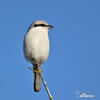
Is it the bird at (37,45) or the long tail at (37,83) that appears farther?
the long tail at (37,83)

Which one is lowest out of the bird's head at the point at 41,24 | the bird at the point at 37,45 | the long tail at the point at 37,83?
the long tail at the point at 37,83

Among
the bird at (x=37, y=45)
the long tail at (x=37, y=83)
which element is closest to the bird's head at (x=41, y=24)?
the bird at (x=37, y=45)

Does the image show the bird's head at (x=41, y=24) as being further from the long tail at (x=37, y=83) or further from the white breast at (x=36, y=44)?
the long tail at (x=37, y=83)

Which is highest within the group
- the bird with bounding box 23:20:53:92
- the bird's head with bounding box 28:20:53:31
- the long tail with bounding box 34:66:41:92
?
the bird's head with bounding box 28:20:53:31

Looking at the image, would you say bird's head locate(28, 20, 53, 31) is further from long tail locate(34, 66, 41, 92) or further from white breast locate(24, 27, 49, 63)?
long tail locate(34, 66, 41, 92)

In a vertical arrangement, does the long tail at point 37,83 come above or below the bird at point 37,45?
below

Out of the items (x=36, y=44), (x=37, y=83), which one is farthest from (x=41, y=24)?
(x=37, y=83)

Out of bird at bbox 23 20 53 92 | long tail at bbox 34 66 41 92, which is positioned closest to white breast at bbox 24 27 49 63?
bird at bbox 23 20 53 92
